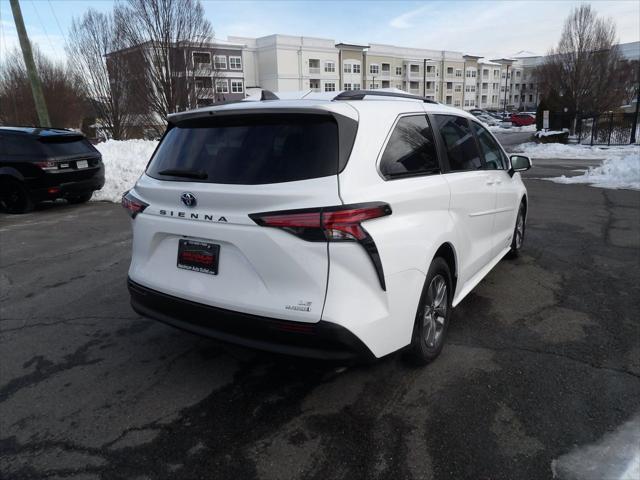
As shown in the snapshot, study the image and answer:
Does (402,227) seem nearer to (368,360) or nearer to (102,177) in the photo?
(368,360)

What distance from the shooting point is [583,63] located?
28453 mm

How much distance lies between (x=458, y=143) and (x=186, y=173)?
227 cm

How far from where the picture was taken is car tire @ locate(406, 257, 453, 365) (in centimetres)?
307

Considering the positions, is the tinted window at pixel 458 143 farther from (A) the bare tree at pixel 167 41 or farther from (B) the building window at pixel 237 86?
(B) the building window at pixel 237 86

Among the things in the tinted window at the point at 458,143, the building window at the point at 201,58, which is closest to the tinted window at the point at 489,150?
the tinted window at the point at 458,143

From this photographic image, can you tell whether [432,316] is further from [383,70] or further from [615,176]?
[383,70]

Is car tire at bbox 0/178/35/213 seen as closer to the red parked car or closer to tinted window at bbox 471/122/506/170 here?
tinted window at bbox 471/122/506/170

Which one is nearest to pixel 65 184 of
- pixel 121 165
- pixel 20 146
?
pixel 20 146

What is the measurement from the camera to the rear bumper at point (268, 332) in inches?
98.8

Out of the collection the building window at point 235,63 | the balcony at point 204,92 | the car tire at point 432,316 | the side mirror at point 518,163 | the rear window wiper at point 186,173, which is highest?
the building window at point 235,63

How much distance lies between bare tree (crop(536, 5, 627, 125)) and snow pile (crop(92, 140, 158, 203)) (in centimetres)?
2564

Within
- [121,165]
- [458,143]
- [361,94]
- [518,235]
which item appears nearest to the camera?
[361,94]

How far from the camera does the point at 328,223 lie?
243 cm

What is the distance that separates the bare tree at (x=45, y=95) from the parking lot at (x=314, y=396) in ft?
90.4
